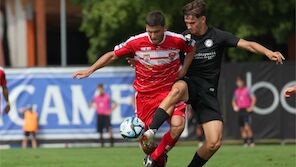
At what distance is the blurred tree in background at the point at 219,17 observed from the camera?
108 feet

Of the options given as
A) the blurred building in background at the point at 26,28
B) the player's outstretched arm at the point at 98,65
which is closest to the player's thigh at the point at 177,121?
the player's outstretched arm at the point at 98,65

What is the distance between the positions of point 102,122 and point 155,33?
54.8ft

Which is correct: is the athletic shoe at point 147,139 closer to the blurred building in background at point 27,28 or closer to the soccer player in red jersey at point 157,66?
the soccer player in red jersey at point 157,66

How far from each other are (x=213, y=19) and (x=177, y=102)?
20119mm

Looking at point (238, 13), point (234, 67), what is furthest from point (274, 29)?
point (234, 67)

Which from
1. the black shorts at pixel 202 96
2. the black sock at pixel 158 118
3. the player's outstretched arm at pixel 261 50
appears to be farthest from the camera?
the black shorts at pixel 202 96

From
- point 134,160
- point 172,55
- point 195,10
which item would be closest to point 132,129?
point 172,55

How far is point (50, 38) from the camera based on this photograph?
2333 inches

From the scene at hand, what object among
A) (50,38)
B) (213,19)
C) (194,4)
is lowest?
(50,38)

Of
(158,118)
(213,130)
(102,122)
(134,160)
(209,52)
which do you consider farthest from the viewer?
(102,122)

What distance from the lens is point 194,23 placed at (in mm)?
12852

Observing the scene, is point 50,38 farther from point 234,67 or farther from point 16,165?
point 16,165

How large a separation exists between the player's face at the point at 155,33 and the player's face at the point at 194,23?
461 mm

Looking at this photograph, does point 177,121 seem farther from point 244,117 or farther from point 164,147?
point 244,117
